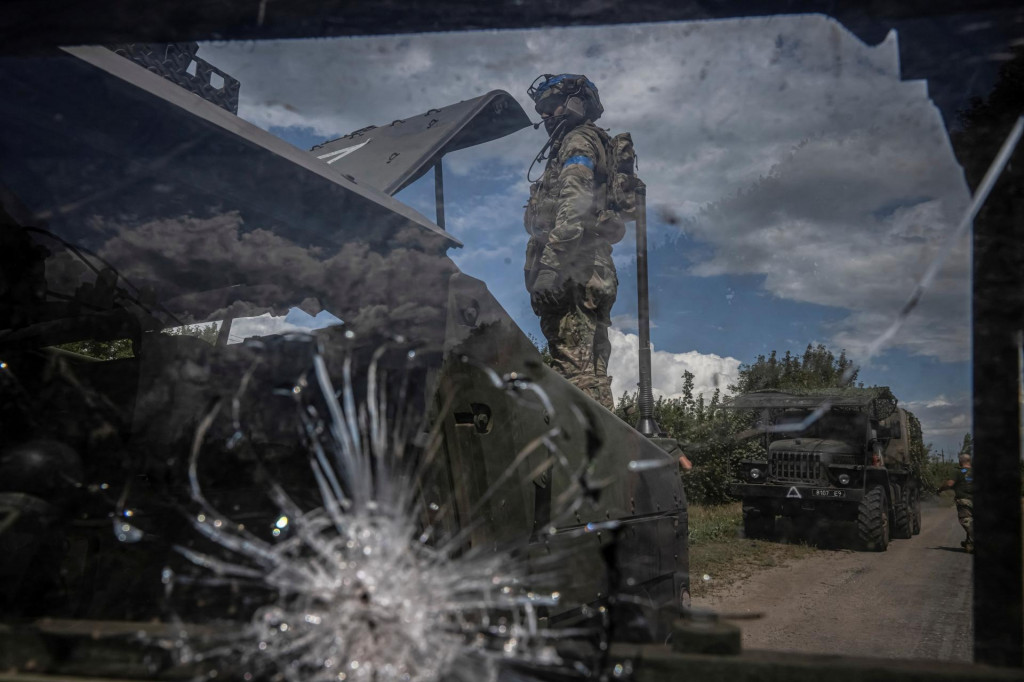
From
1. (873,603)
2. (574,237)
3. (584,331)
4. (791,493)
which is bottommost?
(873,603)

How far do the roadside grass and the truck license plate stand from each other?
0.56m

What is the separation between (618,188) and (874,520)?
172 inches

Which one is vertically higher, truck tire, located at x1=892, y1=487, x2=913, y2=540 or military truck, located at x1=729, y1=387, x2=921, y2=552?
military truck, located at x1=729, y1=387, x2=921, y2=552

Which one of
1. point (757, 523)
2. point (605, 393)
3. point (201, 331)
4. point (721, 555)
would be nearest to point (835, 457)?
point (757, 523)

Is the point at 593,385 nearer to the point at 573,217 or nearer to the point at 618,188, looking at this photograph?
the point at 573,217

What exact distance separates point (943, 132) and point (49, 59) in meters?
1.95

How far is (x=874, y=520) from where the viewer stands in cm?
512

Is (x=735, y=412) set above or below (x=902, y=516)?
above

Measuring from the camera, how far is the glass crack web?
130cm

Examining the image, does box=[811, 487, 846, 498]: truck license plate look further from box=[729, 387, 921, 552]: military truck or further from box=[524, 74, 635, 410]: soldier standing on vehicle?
box=[524, 74, 635, 410]: soldier standing on vehicle

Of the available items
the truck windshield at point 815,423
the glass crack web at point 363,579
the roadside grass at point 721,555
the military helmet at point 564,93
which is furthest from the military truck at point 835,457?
the military helmet at point 564,93

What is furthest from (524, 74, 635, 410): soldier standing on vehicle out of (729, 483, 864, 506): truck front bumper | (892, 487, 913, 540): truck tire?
(892, 487, 913, 540): truck tire

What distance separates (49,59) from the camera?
176 centimetres

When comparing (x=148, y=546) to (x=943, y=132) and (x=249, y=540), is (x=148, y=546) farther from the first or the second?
(x=943, y=132)
